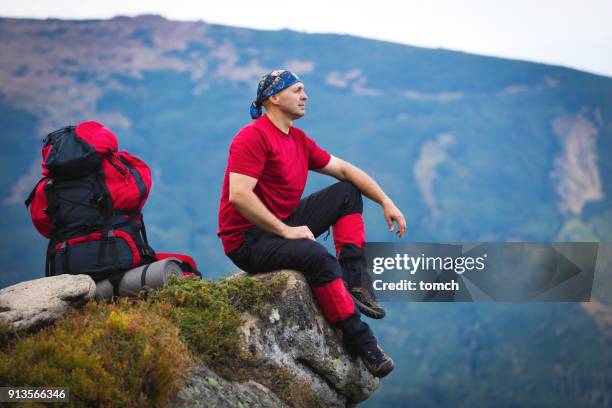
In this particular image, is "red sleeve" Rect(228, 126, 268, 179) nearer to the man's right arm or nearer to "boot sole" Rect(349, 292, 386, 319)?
the man's right arm

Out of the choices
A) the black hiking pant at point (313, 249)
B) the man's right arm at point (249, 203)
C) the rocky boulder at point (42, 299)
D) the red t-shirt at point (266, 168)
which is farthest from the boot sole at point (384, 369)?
the rocky boulder at point (42, 299)

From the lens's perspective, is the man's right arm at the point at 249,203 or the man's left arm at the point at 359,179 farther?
the man's left arm at the point at 359,179

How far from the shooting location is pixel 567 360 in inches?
3755

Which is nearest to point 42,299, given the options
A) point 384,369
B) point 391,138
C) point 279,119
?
point 279,119

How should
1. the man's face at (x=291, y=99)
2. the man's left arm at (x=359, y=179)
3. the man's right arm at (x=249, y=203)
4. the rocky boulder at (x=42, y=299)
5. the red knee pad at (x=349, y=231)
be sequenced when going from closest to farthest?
1. the rocky boulder at (x=42, y=299)
2. the man's right arm at (x=249, y=203)
3. the man's face at (x=291, y=99)
4. the red knee pad at (x=349, y=231)
5. the man's left arm at (x=359, y=179)

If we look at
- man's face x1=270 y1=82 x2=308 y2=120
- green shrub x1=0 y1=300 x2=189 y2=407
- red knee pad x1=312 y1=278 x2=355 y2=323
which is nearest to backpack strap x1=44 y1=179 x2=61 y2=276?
green shrub x1=0 y1=300 x2=189 y2=407

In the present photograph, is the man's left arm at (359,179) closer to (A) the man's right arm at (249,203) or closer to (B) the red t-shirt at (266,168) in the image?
(B) the red t-shirt at (266,168)

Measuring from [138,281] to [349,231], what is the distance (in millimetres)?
Result: 2021

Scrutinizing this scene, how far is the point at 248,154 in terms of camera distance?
21.4 feet

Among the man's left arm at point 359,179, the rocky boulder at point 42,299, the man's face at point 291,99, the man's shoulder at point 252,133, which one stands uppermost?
the man's face at point 291,99

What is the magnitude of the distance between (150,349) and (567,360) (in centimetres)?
9824

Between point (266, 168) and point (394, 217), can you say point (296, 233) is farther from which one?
point (394, 217)

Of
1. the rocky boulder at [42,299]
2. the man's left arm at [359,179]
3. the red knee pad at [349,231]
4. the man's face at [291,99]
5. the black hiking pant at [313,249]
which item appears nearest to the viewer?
the rocky boulder at [42,299]

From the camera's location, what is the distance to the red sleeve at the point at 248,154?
21.2 ft
